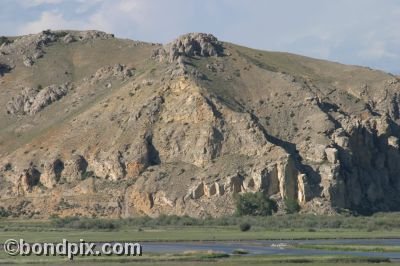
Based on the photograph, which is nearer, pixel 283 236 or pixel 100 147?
pixel 283 236

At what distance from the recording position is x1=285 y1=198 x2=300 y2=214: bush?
176000 mm

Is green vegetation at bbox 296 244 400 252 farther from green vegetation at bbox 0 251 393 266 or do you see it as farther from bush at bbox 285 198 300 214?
bush at bbox 285 198 300 214

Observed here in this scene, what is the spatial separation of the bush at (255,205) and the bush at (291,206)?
1.94m

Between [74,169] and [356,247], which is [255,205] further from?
[356,247]

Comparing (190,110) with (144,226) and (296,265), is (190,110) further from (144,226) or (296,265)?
(296,265)

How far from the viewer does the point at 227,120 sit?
19325cm

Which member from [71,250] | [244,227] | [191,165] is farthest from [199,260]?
[191,165]

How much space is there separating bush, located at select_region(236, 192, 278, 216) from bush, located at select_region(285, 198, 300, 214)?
1.94m

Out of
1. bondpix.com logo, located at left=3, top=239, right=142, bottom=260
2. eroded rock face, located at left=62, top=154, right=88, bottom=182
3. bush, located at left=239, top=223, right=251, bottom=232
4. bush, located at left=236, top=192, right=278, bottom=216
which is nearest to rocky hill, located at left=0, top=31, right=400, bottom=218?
eroded rock face, located at left=62, top=154, right=88, bottom=182

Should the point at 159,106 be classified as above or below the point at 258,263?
above

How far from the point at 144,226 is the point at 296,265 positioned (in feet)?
246

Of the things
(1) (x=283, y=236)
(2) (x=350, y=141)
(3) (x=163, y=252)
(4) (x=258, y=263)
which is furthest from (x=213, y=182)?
(4) (x=258, y=263)

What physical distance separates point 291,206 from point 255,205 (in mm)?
6732

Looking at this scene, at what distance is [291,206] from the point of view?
177m
